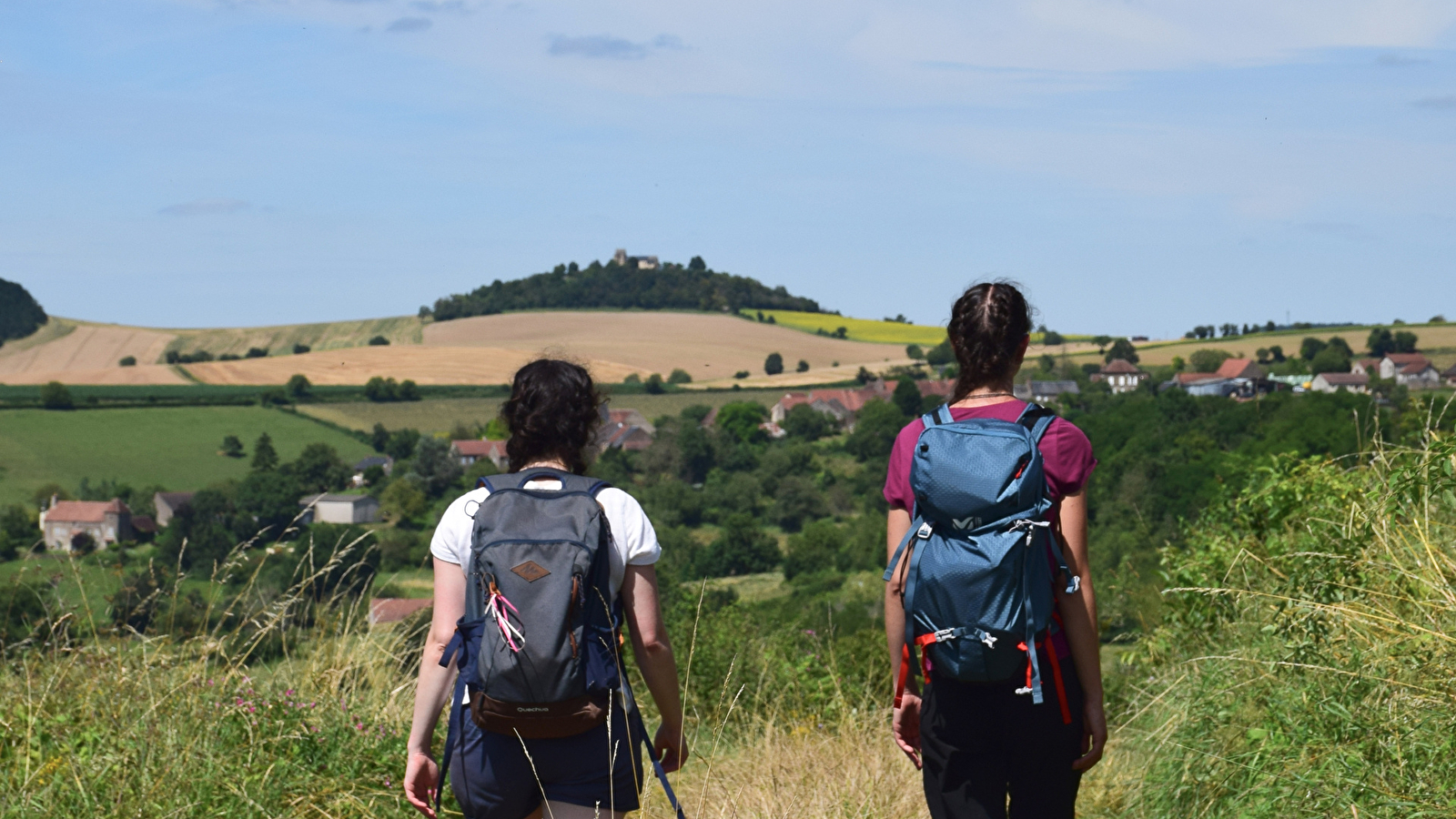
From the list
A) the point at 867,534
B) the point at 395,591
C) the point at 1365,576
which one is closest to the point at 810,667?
the point at 395,591

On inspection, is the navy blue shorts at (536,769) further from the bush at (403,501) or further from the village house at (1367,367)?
the village house at (1367,367)

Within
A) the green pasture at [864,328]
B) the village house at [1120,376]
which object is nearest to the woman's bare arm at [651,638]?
the village house at [1120,376]

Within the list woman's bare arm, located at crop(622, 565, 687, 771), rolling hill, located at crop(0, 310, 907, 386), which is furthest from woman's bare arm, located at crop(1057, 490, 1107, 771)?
rolling hill, located at crop(0, 310, 907, 386)

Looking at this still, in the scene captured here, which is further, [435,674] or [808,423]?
[808,423]

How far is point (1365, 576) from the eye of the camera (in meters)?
3.36

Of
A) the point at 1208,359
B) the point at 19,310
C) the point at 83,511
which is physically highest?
the point at 19,310

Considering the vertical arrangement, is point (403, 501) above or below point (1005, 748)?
below

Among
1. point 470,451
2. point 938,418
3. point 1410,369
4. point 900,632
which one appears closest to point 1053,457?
point 938,418

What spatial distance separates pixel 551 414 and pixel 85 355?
78953 mm

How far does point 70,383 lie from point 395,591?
210ft

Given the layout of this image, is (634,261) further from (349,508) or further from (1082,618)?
A: (1082,618)

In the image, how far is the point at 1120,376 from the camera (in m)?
65.4

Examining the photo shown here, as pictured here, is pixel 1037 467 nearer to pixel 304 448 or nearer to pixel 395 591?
pixel 395 591

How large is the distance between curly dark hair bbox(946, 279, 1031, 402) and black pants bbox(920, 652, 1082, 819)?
1.75ft
